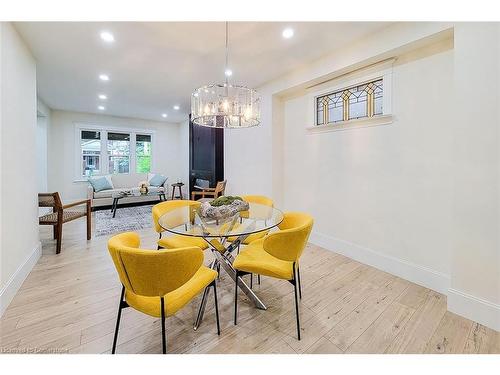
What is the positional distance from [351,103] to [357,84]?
221 mm

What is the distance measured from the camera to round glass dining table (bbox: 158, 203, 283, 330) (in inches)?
67.0

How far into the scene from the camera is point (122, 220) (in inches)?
186

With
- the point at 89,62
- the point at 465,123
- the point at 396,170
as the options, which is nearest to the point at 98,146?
the point at 89,62

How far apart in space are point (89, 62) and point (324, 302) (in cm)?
401

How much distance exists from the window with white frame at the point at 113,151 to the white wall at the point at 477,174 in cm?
751

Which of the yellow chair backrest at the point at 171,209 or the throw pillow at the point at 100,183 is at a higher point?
the throw pillow at the point at 100,183

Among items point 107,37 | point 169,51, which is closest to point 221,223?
point 169,51

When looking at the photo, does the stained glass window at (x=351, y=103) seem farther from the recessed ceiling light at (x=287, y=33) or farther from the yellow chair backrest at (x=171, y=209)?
the yellow chair backrest at (x=171, y=209)

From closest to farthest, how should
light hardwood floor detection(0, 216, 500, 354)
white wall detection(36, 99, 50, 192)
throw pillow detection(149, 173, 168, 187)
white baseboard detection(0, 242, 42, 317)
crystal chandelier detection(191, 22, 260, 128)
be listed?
light hardwood floor detection(0, 216, 500, 354) → white baseboard detection(0, 242, 42, 317) → crystal chandelier detection(191, 22, 260, 128) → white wall detection(36, 99, 50, 192) → throw pillow detection(149, 173, 168, 187)

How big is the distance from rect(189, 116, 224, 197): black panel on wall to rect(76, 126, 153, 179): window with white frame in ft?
8.22

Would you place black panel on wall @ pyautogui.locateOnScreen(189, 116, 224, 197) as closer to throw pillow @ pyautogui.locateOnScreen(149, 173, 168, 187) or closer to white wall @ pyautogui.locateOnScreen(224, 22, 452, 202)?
white wall @ pyautogui.locateOnScreen(224, 22, 452, 202)

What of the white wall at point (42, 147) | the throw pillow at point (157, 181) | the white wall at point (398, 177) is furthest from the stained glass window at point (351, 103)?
the white wall at point (42, 147)

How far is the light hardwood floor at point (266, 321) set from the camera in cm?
150

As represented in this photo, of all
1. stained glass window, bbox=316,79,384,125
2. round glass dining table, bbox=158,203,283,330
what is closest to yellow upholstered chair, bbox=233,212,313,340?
round glass dining table, bbox=158,203,283,330
